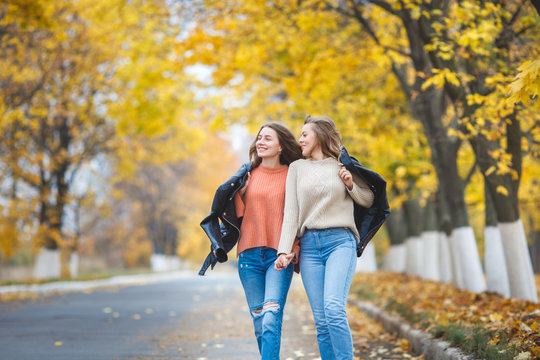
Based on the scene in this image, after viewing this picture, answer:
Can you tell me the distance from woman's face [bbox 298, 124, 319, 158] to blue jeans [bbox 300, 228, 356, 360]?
0.61m

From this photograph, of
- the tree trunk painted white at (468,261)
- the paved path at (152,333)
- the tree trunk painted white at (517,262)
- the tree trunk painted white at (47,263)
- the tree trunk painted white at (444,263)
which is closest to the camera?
the paved path at (152,333)

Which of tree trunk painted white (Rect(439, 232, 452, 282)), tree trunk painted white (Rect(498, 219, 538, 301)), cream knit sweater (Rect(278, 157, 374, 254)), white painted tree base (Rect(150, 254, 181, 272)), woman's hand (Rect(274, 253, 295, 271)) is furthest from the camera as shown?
white painted tree base (Rect(150, 254, 181, 272))

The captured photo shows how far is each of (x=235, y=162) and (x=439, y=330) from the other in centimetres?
4715

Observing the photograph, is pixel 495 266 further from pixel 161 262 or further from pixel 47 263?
pixel 161 262

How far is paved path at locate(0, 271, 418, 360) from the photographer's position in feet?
24.2

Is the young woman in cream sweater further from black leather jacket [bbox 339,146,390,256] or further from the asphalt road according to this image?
the asphalt road

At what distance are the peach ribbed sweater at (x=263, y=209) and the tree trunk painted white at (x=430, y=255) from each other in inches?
503

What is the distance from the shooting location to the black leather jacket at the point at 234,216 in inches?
190

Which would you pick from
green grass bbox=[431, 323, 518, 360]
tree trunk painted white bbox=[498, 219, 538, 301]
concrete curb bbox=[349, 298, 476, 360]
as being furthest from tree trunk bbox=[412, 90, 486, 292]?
green grass bbox=[431, 323, 518, 360]

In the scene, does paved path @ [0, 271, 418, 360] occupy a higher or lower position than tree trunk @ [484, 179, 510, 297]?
lower

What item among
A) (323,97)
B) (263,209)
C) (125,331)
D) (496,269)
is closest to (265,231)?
(263,209)

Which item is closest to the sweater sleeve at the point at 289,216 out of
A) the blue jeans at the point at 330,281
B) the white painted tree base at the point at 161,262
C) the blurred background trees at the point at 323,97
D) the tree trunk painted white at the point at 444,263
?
the blue jeans at the point at 330,281

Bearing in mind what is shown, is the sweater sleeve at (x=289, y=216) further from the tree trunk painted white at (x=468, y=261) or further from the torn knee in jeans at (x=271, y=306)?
the tree trunk painted white at (x=468, y=261)

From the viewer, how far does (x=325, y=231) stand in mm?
4562
